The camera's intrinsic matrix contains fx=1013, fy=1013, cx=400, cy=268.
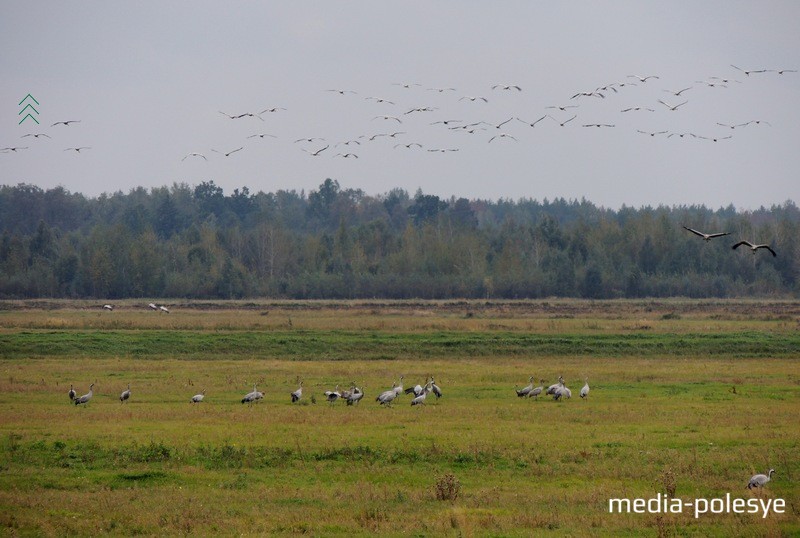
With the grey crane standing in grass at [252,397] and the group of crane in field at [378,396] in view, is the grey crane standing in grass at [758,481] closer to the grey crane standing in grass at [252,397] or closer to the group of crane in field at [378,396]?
the group of crane in field at [378,396]

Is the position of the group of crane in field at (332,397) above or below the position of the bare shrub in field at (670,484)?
above

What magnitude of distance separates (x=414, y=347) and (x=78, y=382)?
1804 centimetres

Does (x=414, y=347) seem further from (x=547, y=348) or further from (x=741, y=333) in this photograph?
(x=741, y=333)

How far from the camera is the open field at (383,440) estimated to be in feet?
55.7

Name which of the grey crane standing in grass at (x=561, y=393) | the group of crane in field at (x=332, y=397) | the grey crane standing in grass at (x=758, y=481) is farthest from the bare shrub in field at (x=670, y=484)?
the grey crane standing in grass at (x=561, y=393)

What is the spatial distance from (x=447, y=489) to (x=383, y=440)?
16.2ft

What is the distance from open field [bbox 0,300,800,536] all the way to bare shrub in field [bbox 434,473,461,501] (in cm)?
9

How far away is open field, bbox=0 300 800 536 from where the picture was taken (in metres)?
17.0

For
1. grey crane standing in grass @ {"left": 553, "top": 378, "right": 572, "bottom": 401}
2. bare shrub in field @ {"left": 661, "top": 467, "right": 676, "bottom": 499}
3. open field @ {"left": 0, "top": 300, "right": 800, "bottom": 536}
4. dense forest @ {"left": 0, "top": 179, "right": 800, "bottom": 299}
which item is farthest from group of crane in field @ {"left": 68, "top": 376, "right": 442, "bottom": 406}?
dense forest @ {"left": 0, "top": 179, "right": 800, "bottom": 299}

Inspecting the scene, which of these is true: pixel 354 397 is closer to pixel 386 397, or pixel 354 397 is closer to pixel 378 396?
pixel 386 397

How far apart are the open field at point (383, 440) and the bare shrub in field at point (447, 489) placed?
0.30 ft

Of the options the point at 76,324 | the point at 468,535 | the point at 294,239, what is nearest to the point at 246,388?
the point at 468,535

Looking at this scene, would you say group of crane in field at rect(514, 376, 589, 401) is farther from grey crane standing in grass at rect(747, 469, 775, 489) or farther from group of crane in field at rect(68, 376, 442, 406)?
grey crane standing in grass at rect(747, 469, 775, 489)

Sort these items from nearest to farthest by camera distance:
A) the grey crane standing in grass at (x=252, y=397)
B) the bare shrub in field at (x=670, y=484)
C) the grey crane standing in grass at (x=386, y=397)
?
1. the bare shrub in field at (x=670, y=484)
2. the grey crane standing in grass at (x=252, y=397)
3. the grey crane standing in grass at (x=386, y=397)
